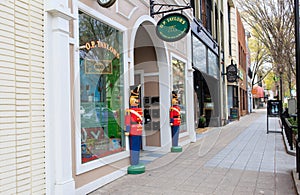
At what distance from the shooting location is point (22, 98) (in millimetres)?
3289

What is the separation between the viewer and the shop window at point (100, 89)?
446 cm

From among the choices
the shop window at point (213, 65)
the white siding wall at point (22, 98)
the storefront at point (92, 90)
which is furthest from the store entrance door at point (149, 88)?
the shop window at point (213, 65)

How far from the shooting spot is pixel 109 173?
4.89 meters

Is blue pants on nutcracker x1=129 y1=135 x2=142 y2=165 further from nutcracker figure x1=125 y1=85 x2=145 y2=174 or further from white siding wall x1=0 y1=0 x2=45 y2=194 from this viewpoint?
white siding wall x1=0 y1=0 x2=45 y2=194

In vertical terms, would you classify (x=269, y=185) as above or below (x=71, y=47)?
below

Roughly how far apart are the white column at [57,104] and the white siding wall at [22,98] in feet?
0.29

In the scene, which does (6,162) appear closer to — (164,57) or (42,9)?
(42,9)

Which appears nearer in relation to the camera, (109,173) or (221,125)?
(109,173)

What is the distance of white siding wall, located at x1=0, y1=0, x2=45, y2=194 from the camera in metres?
3.07

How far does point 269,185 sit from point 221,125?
37.1 ft

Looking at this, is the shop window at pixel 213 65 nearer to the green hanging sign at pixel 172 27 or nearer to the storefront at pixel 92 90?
the storefront at pixel 92 90

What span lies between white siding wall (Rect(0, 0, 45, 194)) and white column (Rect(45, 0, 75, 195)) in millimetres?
89

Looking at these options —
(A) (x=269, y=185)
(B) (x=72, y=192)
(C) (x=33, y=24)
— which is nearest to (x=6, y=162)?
(B) (x=72, y=192)

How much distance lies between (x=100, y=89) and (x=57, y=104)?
1.33m
